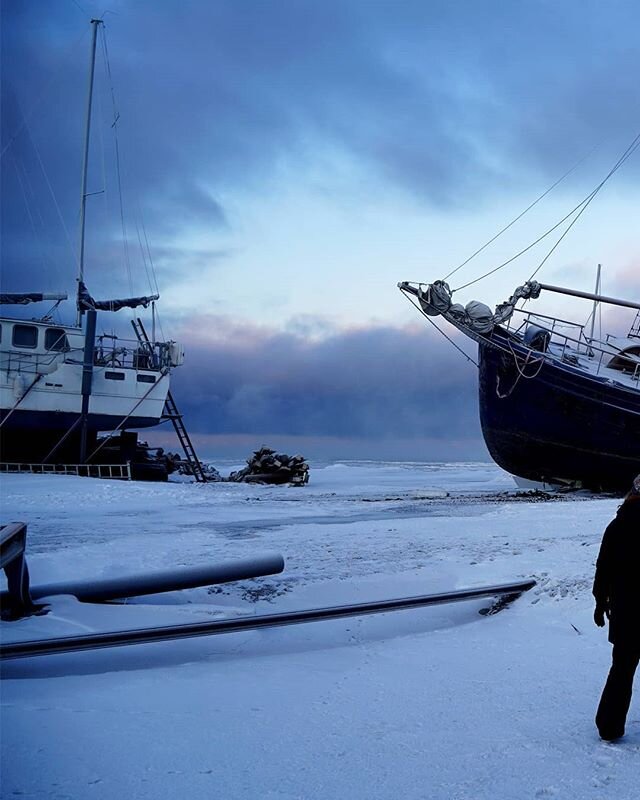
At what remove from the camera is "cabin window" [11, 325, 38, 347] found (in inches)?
1067

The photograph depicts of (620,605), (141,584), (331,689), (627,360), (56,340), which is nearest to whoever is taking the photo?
(620,605)

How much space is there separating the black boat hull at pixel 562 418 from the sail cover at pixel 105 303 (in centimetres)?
1623

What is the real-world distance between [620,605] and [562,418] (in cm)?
1922

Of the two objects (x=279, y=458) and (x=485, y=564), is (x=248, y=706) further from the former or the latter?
(x=279, y=458)

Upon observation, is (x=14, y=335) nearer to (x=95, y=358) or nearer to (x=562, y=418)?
(x=95, y=358)

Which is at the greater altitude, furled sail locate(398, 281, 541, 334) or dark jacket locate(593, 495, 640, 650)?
furled sail locate(398, 281, 541, 334)

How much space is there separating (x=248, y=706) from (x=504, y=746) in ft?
4.88

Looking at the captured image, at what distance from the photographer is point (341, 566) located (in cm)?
834

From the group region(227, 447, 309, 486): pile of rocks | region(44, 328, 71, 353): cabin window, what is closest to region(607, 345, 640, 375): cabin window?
region(227, 447, 309, 486): pile of rocks

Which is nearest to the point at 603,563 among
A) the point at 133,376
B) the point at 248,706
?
the point at 248,706

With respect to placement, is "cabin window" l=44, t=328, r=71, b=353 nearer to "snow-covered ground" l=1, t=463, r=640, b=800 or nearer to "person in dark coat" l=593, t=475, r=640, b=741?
"snow-covered ground" l=1, t=463, r=640, b=800

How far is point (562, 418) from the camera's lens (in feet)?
71.7

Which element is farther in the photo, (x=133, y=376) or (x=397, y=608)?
(x=133, y=376)

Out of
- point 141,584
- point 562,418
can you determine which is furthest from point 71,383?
point 141,584
